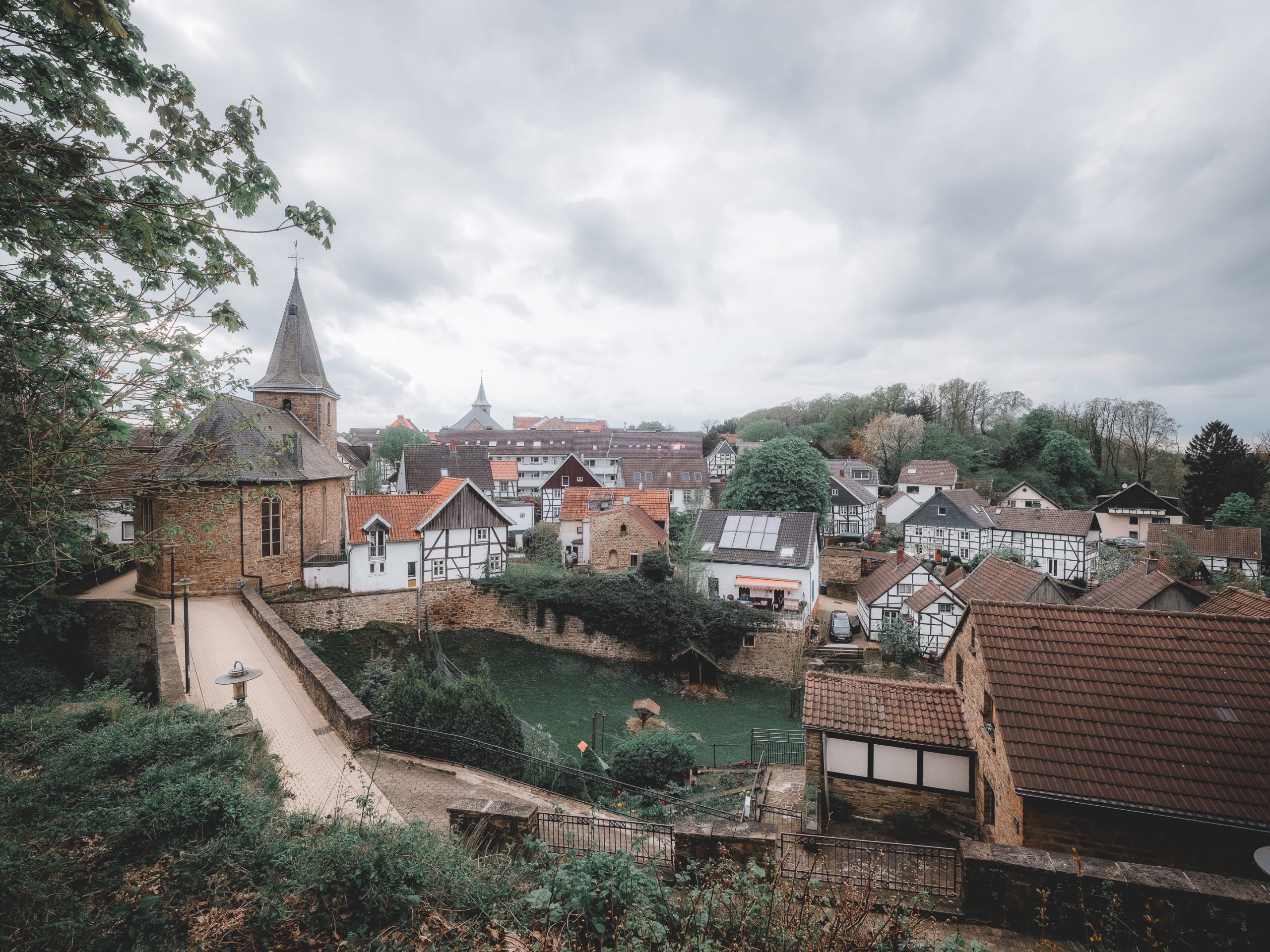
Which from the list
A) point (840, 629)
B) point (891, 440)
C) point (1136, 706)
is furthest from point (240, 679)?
point (891, 440)

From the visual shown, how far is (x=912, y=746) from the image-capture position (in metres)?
8.75

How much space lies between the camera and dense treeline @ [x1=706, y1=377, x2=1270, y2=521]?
36.1 m

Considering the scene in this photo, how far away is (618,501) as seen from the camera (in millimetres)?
28297

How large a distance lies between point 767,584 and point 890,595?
20.4 ft

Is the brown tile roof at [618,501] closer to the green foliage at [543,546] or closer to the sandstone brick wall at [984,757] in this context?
the green foliage at [543,546]

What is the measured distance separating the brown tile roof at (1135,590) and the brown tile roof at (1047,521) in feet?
50.7

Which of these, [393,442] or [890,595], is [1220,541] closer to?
[890,595]

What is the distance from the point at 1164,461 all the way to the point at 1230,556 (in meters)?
24.2

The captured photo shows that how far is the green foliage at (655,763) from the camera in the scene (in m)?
11.3

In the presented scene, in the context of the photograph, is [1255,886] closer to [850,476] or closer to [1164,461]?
[850,476]

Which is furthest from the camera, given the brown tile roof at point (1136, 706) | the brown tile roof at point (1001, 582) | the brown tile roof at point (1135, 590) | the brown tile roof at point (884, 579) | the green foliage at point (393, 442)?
the green foliage at point (393, 442)

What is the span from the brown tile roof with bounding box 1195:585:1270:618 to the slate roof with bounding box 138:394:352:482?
16843 millimetres

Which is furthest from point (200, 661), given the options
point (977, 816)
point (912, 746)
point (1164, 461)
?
point (1164, 461)

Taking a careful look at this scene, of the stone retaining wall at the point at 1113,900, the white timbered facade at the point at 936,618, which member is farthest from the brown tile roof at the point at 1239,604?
the stone retaining wall at the point at 1113,900
